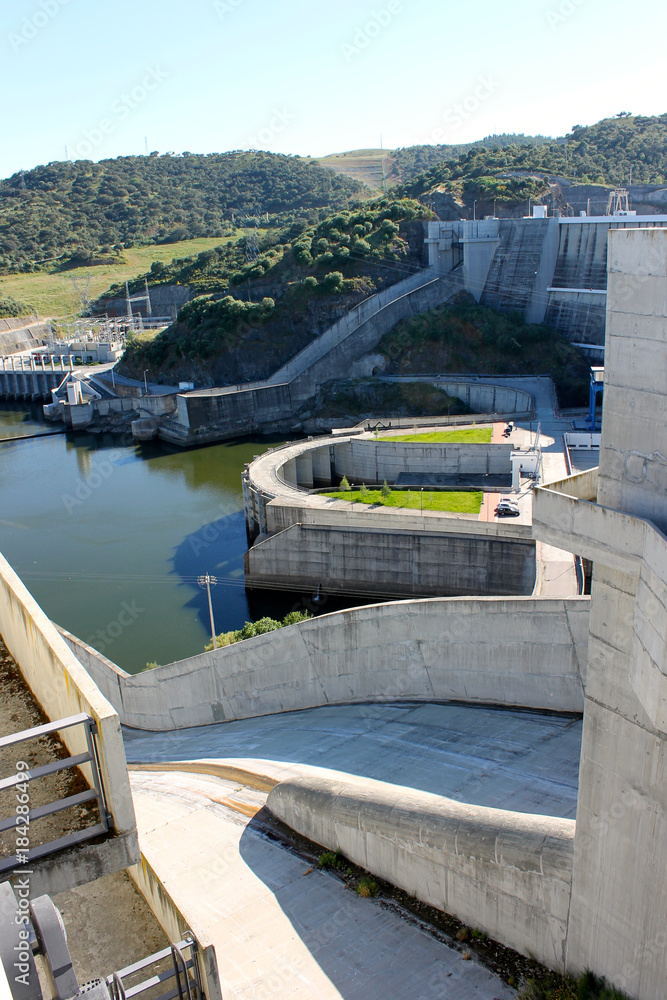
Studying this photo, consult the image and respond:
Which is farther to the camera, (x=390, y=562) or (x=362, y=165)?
(x=362, y=165)

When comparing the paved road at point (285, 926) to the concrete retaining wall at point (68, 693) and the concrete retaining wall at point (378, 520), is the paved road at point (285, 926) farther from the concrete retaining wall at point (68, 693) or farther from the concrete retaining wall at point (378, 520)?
the concrete retaining wall at point (378, 520)

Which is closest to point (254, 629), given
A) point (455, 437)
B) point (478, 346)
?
point (455, 437)

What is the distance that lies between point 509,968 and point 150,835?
6.87 meters

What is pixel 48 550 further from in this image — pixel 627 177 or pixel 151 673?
pixel 627 177

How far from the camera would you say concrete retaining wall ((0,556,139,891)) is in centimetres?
505

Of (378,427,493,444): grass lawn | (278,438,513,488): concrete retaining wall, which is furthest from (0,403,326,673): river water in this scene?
(378,427,493,444): grass lawn

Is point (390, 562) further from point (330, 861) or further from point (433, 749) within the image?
point (330, 861)

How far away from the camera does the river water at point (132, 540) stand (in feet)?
97.1

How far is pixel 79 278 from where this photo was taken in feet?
345

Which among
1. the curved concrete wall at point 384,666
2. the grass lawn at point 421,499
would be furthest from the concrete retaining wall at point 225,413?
the curved concrete wall at point 384,666

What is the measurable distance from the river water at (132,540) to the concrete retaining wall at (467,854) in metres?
16.3

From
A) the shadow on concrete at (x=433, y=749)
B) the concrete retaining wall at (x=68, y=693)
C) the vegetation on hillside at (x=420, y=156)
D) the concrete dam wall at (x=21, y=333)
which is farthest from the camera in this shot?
the vegetation on hillside at (x=420, y=156)

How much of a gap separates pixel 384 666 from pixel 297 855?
652 cm

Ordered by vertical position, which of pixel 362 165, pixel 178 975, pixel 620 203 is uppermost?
pixel 362 165
